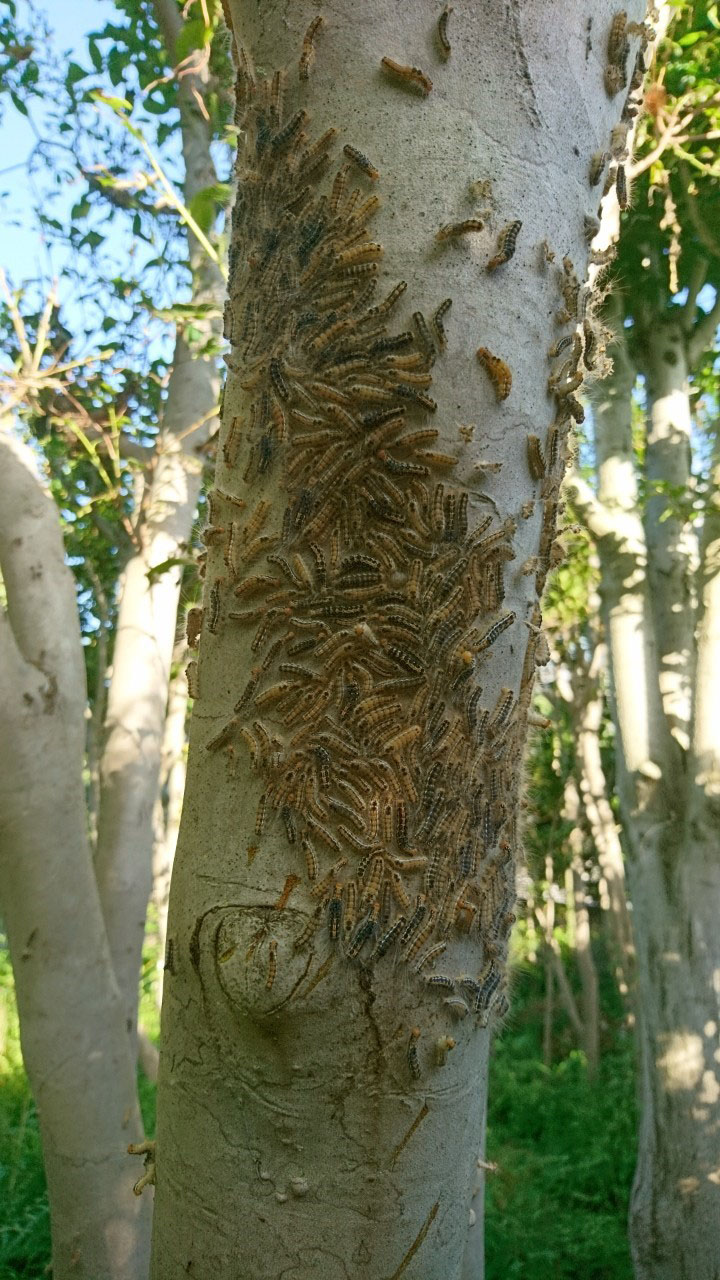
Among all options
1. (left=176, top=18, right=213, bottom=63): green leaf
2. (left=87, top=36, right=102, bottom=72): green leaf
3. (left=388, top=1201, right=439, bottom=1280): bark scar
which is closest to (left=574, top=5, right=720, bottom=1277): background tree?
(left=176, top=18, right=213, bottom=63): green leaf

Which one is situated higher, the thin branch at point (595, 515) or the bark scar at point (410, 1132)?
the thin branch at point (595, 515)

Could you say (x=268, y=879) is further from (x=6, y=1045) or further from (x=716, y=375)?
(x=6, y=1045)

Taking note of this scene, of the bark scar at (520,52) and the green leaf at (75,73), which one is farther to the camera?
the green leaf at (75,73)

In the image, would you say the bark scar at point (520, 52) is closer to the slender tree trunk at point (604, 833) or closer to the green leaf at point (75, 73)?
the green leaf at point (75, 73)

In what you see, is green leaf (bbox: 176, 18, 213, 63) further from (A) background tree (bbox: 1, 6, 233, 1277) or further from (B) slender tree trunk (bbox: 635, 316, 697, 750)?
(B) slender tree trunk (bbox: 635, 316, 697, 750)

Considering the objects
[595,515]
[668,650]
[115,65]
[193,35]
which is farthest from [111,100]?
[668,650]

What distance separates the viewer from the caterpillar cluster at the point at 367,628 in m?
0.90

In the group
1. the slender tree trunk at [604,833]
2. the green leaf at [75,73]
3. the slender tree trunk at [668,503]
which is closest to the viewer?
the green leaf at [75,73]

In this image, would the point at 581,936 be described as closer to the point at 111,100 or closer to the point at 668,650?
the point at 668,650

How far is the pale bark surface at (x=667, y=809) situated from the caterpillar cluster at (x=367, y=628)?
3.70m

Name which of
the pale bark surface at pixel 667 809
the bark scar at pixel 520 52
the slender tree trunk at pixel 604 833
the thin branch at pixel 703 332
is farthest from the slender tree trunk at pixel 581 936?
the bark scar at pixel 520 52

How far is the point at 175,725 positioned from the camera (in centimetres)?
801

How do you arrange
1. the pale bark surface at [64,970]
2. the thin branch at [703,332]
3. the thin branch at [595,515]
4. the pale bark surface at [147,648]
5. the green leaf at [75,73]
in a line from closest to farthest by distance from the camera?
the pale bark surface at [64,970]
the pale bark surface at [147,648]
the green leaf at [75,73]
the thin branch at [595,515]
the thin branch at [703,332]

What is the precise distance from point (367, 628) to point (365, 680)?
51 millimetres
